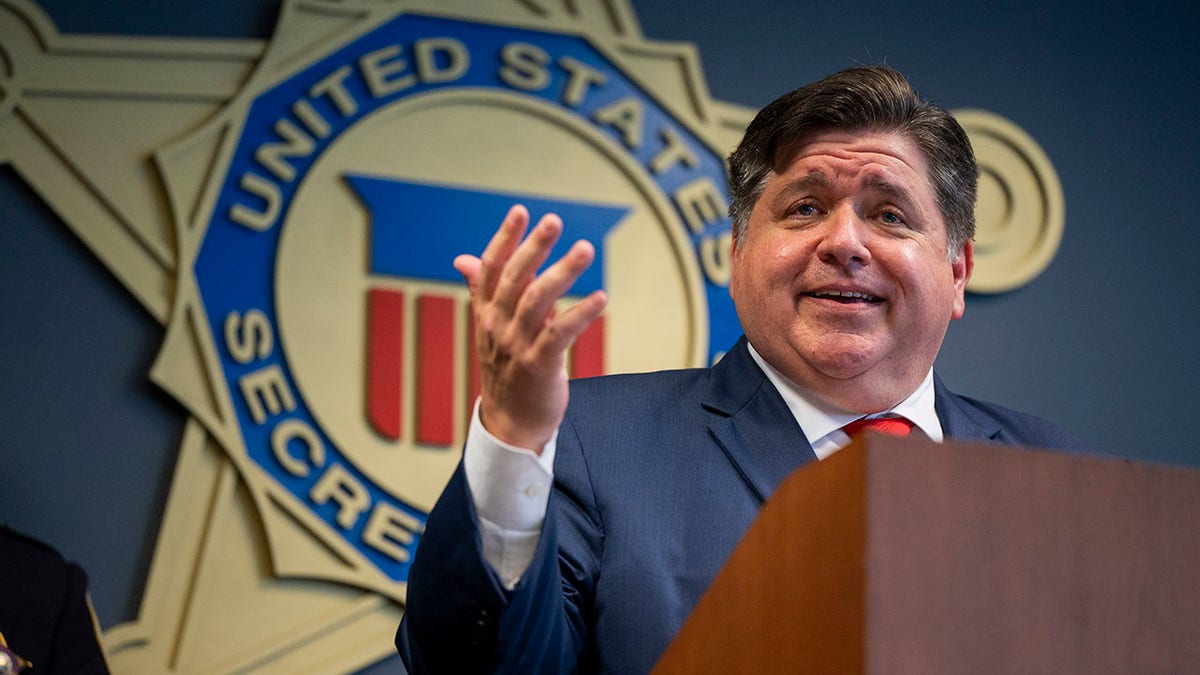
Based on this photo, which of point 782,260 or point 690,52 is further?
point 690,52

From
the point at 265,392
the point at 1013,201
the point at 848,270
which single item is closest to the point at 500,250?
the point at 848,270

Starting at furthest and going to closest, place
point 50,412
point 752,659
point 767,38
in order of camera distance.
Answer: point 767,38
point 50,412
point 752,659

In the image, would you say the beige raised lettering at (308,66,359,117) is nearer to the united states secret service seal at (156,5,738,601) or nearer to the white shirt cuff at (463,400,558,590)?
the united states secret service seal at (156,5,738,601)

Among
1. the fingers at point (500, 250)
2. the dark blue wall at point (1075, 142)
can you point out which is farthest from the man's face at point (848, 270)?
the dark blue wall at point (1075, 142)

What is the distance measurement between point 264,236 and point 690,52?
3.43 feet

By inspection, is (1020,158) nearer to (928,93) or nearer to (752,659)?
(928,93)

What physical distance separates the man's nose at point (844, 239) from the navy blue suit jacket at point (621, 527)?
0.17m

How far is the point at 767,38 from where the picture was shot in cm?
331

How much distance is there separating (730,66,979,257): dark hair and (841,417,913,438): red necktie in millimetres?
262

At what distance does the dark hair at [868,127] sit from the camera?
1.79m

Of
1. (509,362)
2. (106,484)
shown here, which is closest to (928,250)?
(509,362)

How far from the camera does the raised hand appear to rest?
1.01m

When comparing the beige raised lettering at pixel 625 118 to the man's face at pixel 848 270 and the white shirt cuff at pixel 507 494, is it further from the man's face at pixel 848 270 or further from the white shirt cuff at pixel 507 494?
the white shirt cuff at pixel 507 494

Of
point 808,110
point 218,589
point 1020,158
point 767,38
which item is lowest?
point 218,589
